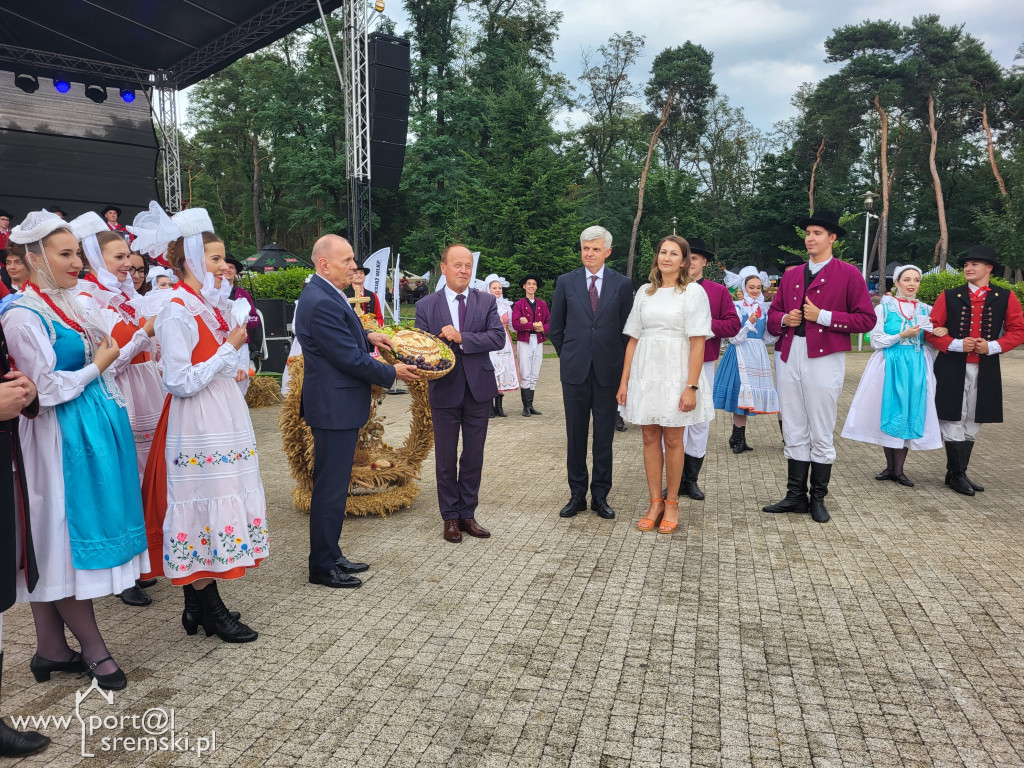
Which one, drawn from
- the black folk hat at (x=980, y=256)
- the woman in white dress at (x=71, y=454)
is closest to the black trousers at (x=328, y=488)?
the woman in white dress at (x=71, y=454)

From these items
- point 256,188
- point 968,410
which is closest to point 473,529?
point 968,410

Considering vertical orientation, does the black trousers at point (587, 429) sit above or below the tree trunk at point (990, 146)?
below

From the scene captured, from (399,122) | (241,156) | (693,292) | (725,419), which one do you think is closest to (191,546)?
(693,292)

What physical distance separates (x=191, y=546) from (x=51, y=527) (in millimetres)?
609

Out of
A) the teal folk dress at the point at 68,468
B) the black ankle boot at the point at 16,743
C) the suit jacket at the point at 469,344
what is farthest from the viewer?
the suit jacket at the point at 469,344

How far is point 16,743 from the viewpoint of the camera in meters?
2.66

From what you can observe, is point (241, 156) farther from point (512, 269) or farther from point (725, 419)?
point (725, 419)

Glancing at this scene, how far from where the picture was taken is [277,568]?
4.65 m

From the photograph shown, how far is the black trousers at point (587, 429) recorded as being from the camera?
5.67 metres

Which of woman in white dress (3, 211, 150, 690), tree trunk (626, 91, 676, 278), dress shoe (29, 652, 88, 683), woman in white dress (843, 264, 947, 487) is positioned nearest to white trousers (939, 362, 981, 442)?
woman in white dress (843, 264, 947, 487)

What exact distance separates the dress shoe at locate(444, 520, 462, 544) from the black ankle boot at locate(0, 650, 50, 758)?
9.24 ft

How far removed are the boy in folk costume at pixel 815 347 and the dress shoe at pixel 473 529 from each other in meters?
2.36

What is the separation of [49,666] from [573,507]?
12.0ft

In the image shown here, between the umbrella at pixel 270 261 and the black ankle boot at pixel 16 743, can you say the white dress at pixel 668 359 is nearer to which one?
the black ankle boot at pixel 16 743
